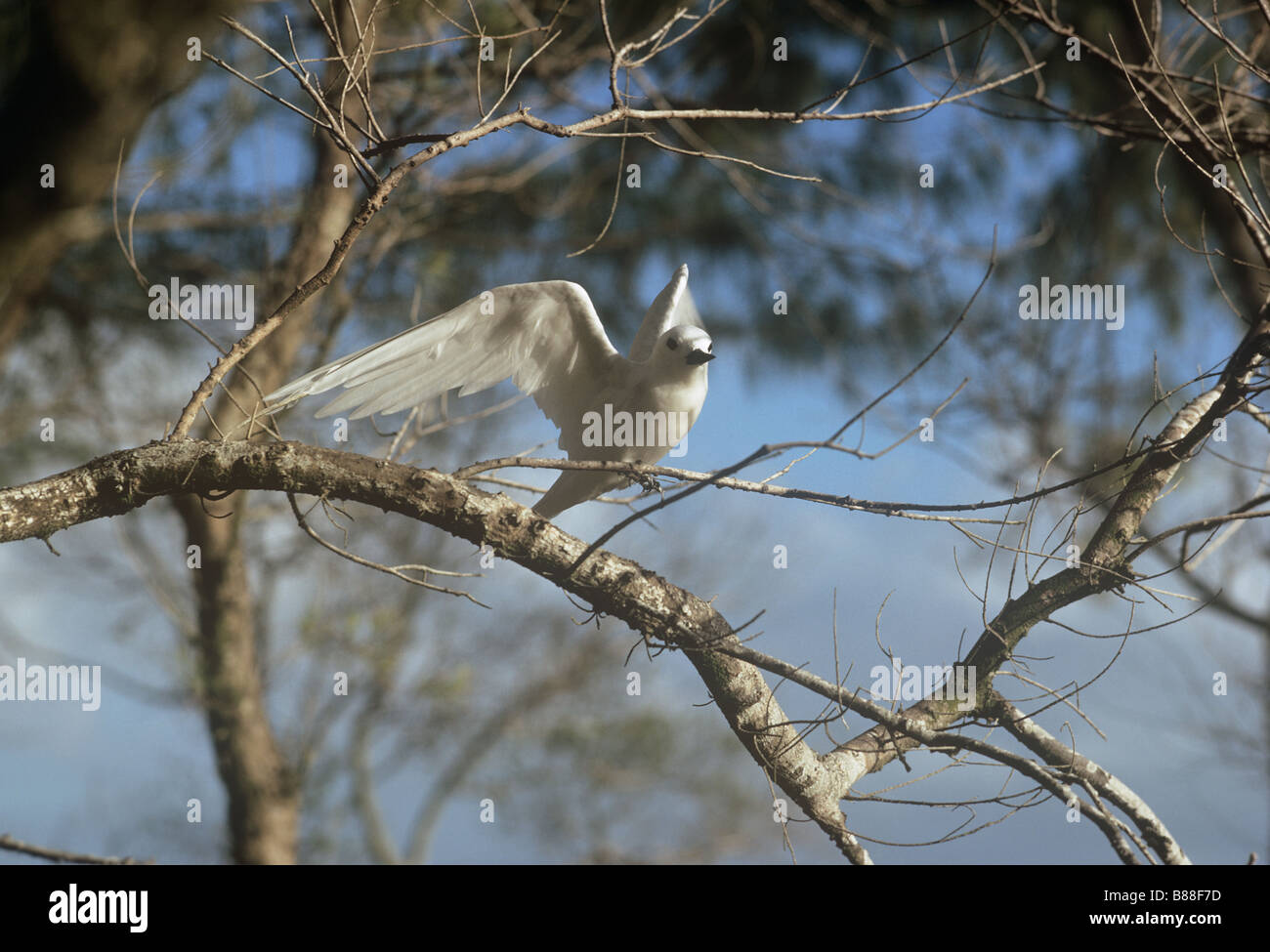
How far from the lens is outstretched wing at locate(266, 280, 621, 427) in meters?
1.87

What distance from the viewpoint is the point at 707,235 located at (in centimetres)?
539

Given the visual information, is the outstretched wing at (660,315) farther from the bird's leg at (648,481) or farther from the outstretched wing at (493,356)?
the bird's leg at (648,481)

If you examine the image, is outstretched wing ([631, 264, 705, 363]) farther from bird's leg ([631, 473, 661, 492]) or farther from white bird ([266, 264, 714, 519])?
bird's leg ([631, 473, 661, 492])

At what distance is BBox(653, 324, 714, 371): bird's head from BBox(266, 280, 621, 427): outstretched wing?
0.16m

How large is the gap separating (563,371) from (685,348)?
1.13 ft

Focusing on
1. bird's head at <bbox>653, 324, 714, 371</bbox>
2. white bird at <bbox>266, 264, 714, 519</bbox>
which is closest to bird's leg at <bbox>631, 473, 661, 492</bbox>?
white bird at <bbox>266, 264, 714, 519</bbox>

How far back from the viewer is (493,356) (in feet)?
6.82

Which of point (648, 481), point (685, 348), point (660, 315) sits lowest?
point (648, 481)

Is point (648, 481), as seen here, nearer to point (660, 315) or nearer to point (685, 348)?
point (685, 348)

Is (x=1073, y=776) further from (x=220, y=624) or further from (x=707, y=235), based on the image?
(x=707, y=235)

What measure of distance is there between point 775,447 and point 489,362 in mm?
1211

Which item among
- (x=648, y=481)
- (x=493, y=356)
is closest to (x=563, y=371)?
(x=493, y=356)

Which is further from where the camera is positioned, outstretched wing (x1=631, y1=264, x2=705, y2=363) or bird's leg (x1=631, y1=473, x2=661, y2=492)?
outstretched wing (x1=631, y1=264, x2=705, y2=363)

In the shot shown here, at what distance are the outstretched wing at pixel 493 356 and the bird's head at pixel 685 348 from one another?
0.16m
